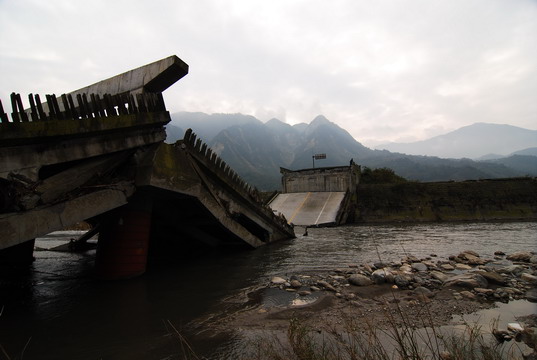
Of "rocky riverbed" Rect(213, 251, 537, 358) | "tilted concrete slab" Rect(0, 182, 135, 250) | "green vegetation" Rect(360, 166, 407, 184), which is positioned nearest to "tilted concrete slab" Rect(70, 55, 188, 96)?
"tilted concrete slab" Rect(0, 182, 135, 250)

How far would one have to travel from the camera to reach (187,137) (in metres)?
9.13

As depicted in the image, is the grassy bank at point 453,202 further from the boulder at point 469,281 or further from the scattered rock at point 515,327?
the scattered rock at point 515,327

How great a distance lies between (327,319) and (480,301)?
282 centimetres

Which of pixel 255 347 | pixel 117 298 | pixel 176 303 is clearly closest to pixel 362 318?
pixel 255 347

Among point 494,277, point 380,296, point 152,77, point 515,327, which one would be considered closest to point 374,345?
point 515,327

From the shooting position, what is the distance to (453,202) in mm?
24766

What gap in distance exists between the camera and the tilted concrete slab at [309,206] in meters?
23.5

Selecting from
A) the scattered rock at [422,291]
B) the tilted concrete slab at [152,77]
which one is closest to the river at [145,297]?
the scattered rock at [422,291]

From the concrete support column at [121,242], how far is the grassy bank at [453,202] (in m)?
21.2

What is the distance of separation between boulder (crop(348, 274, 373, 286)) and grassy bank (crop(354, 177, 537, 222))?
20052 mm

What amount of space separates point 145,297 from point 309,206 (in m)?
21.2

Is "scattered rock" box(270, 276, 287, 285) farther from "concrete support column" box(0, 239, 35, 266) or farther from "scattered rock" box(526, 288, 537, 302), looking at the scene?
"concrete support column" box(0, 239, 35, 266)

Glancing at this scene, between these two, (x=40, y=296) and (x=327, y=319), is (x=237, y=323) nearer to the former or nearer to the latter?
(x=327, y=319)

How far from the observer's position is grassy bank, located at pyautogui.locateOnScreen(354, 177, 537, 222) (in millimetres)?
23172
